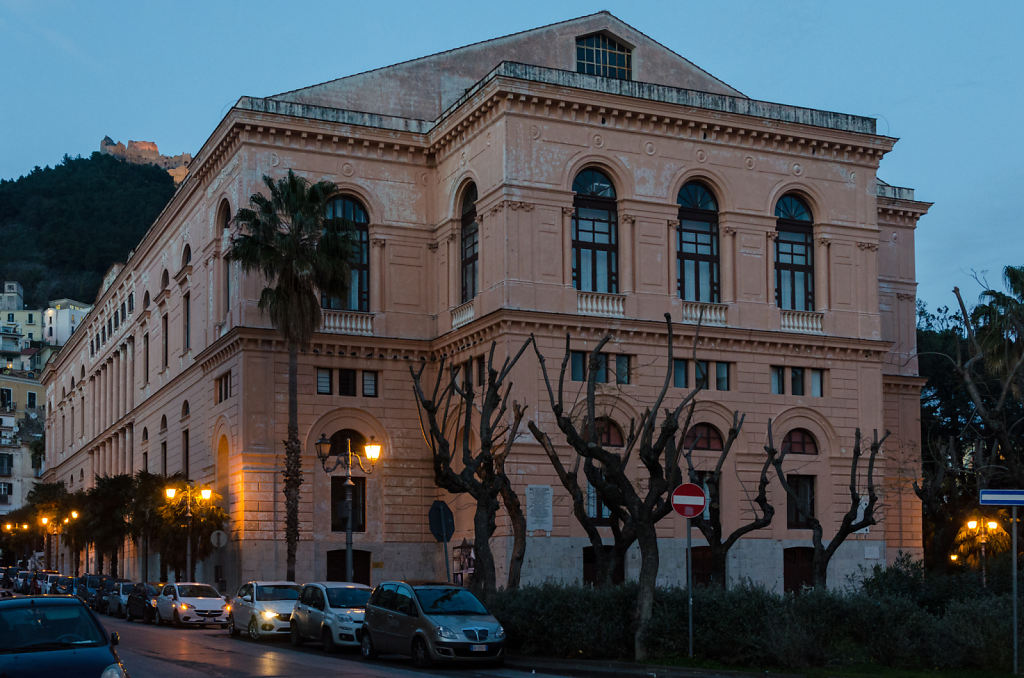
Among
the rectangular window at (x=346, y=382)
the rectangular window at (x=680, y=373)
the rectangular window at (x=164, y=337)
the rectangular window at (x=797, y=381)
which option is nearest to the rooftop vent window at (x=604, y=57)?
the rectangular window at (x=680, y=373)

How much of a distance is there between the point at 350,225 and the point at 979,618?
28.1m

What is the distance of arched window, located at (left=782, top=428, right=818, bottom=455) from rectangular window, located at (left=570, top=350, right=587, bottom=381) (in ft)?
27.7

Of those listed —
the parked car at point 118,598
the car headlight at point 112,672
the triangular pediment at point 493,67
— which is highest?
the triangular pediment at point 493,67

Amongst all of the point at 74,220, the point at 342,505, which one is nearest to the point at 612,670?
the point at 342,505

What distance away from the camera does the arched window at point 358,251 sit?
164 feet

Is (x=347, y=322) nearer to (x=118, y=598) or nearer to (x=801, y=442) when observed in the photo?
(x=118, y=598)

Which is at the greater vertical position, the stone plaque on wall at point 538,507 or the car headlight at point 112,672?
the stone plaque on wall at point 538,507

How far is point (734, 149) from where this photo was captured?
163 ft

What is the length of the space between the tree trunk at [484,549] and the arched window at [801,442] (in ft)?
65.4

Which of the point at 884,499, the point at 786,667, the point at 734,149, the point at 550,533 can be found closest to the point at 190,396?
the point at 550,533

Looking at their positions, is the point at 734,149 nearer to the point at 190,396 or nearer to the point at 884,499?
the point at 884,499

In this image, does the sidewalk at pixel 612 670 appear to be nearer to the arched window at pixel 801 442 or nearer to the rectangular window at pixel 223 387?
the arched window at pixel 801 442

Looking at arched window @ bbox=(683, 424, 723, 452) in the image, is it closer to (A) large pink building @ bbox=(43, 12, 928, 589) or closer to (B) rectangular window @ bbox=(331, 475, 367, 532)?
(A) large pink building @ bbox=(43, 12, 928, 589)

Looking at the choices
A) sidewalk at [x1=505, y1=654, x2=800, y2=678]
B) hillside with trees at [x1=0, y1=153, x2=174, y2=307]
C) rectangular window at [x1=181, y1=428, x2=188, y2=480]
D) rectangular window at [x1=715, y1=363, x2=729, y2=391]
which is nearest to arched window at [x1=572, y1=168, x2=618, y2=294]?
rectangular window at [x1=715, y1=363, x2=729, y2=391]
